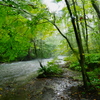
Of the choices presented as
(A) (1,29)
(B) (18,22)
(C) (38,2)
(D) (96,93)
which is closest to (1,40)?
(A) (1,29)

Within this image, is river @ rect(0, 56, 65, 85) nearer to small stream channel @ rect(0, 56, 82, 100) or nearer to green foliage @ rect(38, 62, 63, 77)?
small stream channel @ rect(0, 56, 82, 100)

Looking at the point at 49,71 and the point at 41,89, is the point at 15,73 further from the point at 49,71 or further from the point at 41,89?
the point at 41,89

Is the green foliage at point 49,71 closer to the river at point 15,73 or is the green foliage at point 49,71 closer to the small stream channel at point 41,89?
the small stream channel at point 41,89

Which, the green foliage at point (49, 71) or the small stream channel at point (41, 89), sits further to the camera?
the green foliage at point (49, 71)

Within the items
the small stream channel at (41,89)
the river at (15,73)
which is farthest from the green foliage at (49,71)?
the river at (15,73)

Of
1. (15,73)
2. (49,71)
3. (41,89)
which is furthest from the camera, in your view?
(15,73)

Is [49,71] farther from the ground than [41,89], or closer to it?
farther from the ground

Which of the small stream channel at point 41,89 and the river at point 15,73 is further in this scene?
the river at point 15,73

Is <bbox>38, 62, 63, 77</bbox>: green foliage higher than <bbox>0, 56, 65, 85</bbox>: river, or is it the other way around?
<bbox>38, 62, 63, 77</bbox>: green foliage

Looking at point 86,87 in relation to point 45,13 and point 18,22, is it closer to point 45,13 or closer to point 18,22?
point 45,13

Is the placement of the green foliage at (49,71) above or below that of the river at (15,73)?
above

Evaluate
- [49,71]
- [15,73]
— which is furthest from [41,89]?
[15,73]

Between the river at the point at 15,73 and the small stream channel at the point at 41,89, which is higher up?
the small stream channel at the point at 41,89

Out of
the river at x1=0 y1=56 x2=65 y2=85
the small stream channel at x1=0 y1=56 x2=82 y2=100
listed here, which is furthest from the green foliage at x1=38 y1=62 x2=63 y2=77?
the river at x1=0 y1=56 x2=65 y2=85
